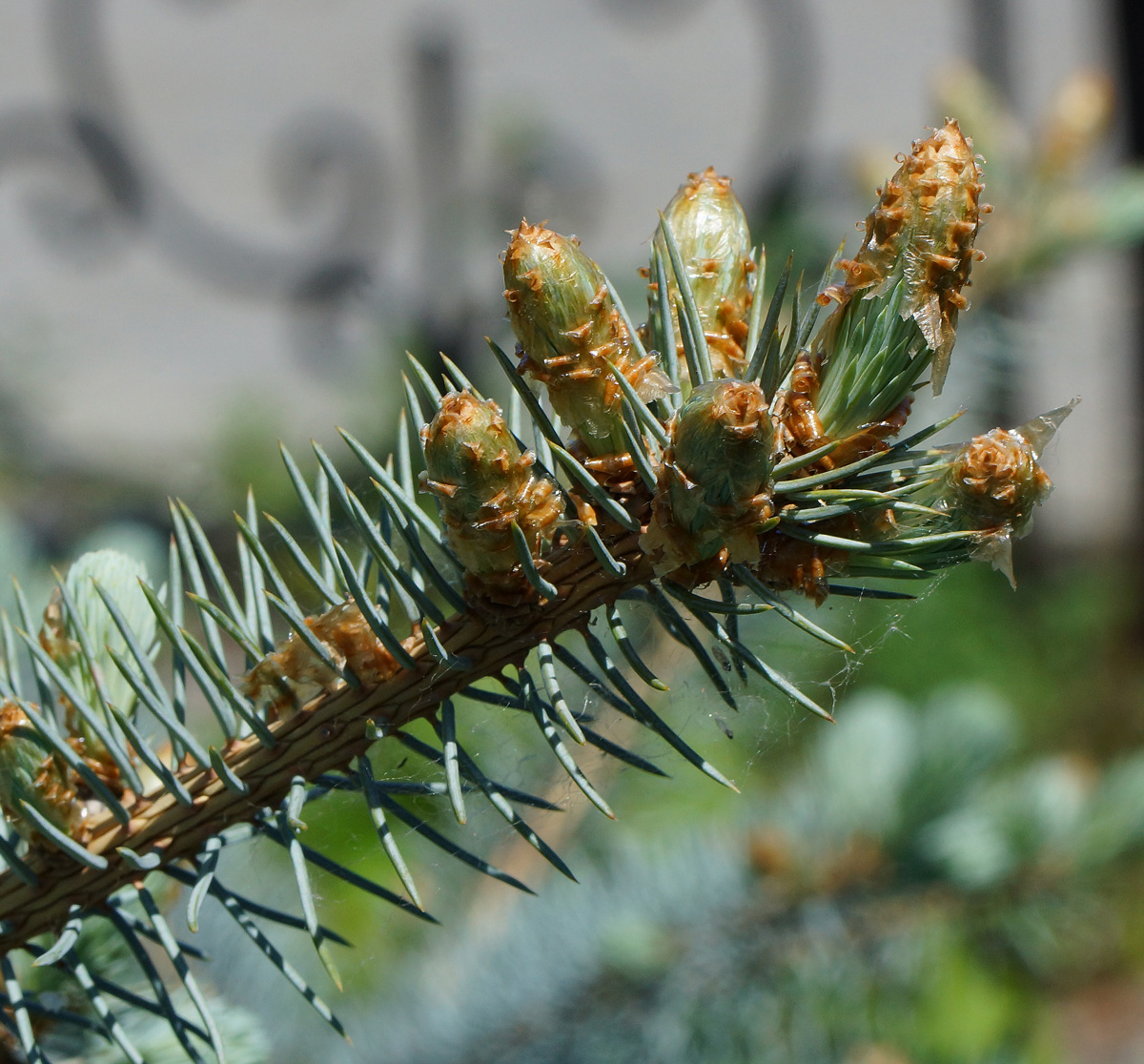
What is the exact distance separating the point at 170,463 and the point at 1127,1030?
7.15 feet

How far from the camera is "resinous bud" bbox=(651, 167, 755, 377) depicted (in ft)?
1.07

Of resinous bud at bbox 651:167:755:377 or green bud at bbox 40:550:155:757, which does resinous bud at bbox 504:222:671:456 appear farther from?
green bud at bbox 40:550:155:757

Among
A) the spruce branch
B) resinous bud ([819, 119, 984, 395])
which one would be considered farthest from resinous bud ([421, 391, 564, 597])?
resinous bud ([819, 119, 984, 395])

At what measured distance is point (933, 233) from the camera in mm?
267

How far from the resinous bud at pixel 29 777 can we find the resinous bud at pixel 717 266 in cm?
23

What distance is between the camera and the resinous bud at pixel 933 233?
267 mm

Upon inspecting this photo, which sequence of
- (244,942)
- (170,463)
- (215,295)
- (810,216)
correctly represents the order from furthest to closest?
1. (215,295)
2. (170,463)
3. (810,216)
4. (244,942)

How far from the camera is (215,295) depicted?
8.83 ft

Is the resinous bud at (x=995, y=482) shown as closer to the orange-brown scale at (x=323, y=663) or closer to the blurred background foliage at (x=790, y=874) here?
the blurred background foliage at (x=790, y=874)

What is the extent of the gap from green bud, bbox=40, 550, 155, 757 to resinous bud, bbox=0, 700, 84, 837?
0.02 m

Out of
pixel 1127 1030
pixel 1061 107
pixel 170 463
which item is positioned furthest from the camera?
pixel 1127 1030

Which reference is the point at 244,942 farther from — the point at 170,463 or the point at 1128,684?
the point at 1128,684

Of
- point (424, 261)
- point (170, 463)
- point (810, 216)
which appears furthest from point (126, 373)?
point (810, 216)

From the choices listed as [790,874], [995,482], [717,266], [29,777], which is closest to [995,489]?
[995,482]
